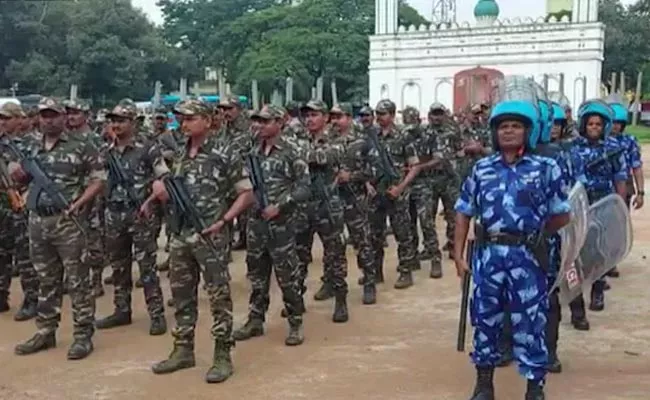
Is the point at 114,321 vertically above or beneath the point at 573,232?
beneath

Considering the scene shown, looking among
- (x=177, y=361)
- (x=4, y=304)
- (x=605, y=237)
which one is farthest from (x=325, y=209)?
(x=4, y=304)

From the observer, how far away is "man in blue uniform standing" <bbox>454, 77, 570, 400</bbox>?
4211mm

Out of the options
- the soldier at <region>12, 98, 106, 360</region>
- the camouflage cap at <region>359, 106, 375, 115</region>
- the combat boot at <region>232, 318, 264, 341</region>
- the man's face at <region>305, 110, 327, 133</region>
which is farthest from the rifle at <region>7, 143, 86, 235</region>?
the camouflage cap at <region>359, 106, 375, 115</region>

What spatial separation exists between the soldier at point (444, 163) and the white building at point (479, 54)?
949 inches

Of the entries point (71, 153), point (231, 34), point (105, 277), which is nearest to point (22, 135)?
point (105, 277)

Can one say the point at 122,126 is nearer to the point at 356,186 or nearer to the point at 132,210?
the point at 132,210

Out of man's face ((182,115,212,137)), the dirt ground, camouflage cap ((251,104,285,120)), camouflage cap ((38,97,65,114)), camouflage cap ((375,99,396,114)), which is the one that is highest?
camouflage cap ((375,99,396,114))

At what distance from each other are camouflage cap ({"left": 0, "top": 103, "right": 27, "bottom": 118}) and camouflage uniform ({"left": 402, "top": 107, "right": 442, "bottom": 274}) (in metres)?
3.57

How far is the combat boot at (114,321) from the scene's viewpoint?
20.9 feet

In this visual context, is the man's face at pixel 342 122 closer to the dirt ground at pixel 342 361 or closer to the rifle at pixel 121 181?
the dirt ground at pixel 342 361

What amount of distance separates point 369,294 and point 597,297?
1.93m

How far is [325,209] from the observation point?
627cm

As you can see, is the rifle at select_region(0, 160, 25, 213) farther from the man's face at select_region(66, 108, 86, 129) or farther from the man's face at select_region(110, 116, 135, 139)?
the man's face at select_region(110, 116, 135, 139)

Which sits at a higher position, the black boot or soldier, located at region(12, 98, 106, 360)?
soldier, located at region(12, 98, 106, 360)
